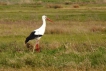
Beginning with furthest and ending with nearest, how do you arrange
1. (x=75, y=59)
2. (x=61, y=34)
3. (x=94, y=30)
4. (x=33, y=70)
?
(x=94, y=30), (x=61, y=34), (x=75, y=59), (x=33, y=70)

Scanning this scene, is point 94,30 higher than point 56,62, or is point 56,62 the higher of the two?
point 56,62

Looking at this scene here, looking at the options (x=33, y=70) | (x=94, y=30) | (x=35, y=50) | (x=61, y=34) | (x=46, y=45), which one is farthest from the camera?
(x=94, y=30)

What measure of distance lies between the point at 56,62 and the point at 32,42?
16.9 ft

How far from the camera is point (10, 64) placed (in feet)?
34.8

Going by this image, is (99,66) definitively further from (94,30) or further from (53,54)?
(94,30)

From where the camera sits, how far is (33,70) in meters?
10.2

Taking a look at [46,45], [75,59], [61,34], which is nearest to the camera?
[75,59]

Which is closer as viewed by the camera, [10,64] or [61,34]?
[10,64]

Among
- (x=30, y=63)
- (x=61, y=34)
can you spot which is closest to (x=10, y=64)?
(x=30, y=63)

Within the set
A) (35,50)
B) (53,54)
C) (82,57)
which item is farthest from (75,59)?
(35,50)

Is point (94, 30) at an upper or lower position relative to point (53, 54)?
lower

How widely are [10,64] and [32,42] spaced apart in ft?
16.6

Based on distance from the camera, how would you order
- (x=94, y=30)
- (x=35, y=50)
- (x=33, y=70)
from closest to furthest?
(x=33, y=70) → (x=35, y=50) → (x=94, y=30)

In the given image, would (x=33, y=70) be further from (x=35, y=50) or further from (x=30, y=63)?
(x=35, y=50)
